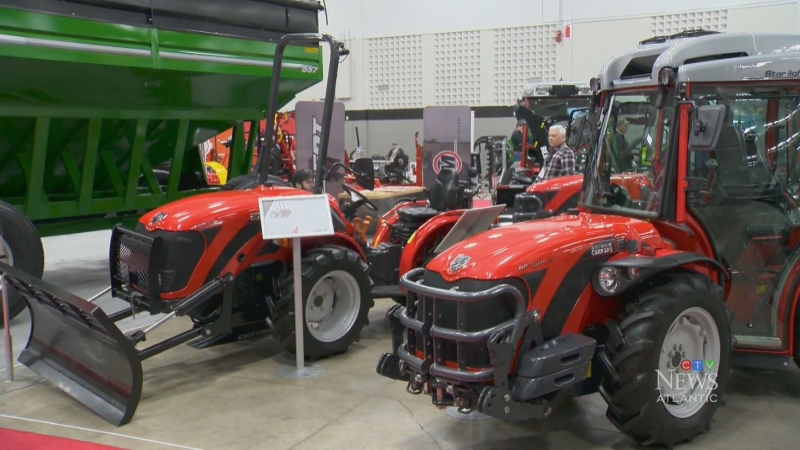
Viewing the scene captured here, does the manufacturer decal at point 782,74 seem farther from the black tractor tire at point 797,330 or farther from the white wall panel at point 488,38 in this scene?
the white wall panel at point 488,38

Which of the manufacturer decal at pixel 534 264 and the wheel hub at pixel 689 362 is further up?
the manufacturer decal at pixel 534 264

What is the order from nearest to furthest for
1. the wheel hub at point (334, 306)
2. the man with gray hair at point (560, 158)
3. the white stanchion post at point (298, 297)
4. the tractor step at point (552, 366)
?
the tractor step at point (552, 366) < the white stanchion post at point (298, 297) < the wheel hub at point (334, 306) < the man with gray hair at point (560, 158)

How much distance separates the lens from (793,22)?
36.6 feet

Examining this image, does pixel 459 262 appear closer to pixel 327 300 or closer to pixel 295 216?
pixel 295 216

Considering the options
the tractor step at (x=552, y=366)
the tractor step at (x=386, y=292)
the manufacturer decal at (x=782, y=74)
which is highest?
the manufacturer decal at (x=782, y=74)

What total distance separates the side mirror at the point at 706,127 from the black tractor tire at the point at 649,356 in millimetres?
577

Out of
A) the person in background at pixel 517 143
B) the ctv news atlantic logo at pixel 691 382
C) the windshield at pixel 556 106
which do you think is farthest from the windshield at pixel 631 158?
the person in background at pixel 517 143

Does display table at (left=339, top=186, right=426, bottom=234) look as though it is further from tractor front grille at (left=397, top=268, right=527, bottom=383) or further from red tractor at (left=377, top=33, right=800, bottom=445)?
tractor front grille at (left=397, top=268, right=527, bottom=383)

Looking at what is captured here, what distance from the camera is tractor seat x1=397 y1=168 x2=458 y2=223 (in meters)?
5.55

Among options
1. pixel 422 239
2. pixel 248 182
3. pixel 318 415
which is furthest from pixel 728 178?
pixel 248 182

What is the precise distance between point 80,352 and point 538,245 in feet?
8.62

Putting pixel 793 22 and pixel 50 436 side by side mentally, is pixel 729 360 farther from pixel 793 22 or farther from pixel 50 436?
pixel 793 22

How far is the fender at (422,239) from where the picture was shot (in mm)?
5270

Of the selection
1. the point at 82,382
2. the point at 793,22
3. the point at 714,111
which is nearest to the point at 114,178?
→ the point at 82,382
